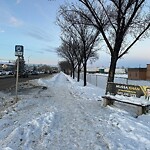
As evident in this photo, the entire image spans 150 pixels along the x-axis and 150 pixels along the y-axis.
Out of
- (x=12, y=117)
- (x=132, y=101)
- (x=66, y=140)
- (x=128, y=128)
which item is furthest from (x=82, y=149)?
(x=132, y=101)

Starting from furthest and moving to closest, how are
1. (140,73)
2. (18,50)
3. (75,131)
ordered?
1. (140,73)
2. (18,50)
3. (75,131)

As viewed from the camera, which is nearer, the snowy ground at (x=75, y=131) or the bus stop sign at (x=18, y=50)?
the snowy ground at (x=75, y=131)

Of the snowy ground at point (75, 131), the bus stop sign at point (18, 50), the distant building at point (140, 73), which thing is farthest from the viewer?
the distant building at point (140, 73)

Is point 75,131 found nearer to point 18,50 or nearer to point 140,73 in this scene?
point 18,50

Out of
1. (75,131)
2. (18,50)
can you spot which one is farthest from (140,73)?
(75,131)

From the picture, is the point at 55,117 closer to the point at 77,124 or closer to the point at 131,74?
the point at 77,124

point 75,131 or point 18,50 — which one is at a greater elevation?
point 18,50

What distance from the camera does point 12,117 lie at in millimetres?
9867

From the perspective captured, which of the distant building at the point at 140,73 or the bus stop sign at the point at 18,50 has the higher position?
the bus stop sign at the point at 18,50

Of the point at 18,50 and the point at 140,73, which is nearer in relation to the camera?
the point at 18,50

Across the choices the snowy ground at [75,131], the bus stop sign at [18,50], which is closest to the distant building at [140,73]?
the bus stop sign at [18,50]

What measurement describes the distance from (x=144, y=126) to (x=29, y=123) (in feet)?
11.5

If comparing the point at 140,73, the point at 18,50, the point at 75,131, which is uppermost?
the point at 18,50

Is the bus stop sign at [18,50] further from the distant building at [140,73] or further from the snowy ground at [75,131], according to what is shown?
the distant building at [140,73]
